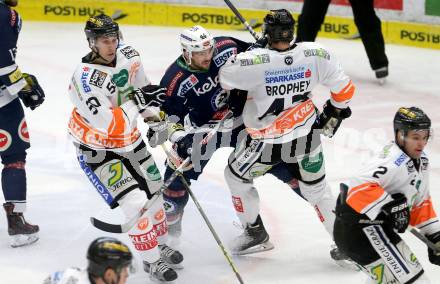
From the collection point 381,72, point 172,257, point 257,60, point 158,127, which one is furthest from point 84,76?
point 381,72

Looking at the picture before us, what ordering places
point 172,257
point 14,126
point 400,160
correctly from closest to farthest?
point 400,160
point 172,257
point 14,126

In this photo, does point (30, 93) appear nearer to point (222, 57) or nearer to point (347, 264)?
point (222, 57)

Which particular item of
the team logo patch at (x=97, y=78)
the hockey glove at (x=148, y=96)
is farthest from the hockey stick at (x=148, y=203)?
the team logo patch at (x=97, y=78)

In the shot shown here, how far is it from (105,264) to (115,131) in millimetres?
1576

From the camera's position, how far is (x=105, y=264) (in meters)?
3.50

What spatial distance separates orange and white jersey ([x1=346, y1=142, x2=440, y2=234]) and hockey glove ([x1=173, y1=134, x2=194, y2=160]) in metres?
1.22

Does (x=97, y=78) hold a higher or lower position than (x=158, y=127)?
higher

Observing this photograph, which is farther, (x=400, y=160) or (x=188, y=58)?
(x=188, y=58)

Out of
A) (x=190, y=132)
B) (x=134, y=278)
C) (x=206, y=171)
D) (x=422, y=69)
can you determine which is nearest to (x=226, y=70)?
(x=190, y=132)

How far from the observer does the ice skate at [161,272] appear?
5168 mm

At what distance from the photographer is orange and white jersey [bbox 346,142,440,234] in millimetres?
4184

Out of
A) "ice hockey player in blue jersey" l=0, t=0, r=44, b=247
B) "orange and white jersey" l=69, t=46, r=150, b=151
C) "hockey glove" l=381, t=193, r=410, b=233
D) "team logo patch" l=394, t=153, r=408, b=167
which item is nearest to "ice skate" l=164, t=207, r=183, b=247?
"orange and white jersey" l=69, t=46, r=150, b=151

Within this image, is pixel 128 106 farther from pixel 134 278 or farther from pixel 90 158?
pixel 134 278

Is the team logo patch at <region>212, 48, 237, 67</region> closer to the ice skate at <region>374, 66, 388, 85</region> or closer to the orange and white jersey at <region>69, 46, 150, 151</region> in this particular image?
the orange and white jersey at <region>69, 46, 150, 151</region>
